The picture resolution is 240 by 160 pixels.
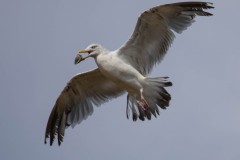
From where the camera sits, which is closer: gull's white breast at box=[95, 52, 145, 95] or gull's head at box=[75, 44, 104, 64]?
gull's white breast at box=[95, 52, 145, 95]

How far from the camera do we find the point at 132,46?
14.3 metres

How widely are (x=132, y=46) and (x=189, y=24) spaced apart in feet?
3.57

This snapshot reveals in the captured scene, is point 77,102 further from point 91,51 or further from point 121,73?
point 121,73

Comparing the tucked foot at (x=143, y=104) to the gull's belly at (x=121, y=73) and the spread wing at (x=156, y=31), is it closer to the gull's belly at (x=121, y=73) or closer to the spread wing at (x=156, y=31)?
the gull's belly at (x=121, y=73)

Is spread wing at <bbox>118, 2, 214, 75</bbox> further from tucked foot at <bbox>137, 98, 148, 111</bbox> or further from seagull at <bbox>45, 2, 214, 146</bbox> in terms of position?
tucked foot at <bbox>137, 98, 148, 111</bbox>

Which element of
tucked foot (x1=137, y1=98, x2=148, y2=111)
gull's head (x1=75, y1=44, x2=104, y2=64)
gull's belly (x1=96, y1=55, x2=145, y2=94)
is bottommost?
tucked foot (x1=137, y1=98, x2=148, y2=111)

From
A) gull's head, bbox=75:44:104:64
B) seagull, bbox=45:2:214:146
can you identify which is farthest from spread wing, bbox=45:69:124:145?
gull's head, bbox=75:44:104:64

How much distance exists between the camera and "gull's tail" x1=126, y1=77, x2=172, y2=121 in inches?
555

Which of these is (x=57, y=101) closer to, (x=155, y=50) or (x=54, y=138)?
(x=54, y=138)

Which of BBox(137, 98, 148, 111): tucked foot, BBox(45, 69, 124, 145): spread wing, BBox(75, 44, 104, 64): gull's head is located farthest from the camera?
BBox(45, 69, 124, 145): spread wing

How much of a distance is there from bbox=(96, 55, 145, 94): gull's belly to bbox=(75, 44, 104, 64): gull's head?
0.30m

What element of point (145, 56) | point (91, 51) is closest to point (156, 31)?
point (145, 56)

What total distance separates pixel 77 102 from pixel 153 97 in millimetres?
2143

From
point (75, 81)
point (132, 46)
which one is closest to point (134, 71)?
point (132, 46)
